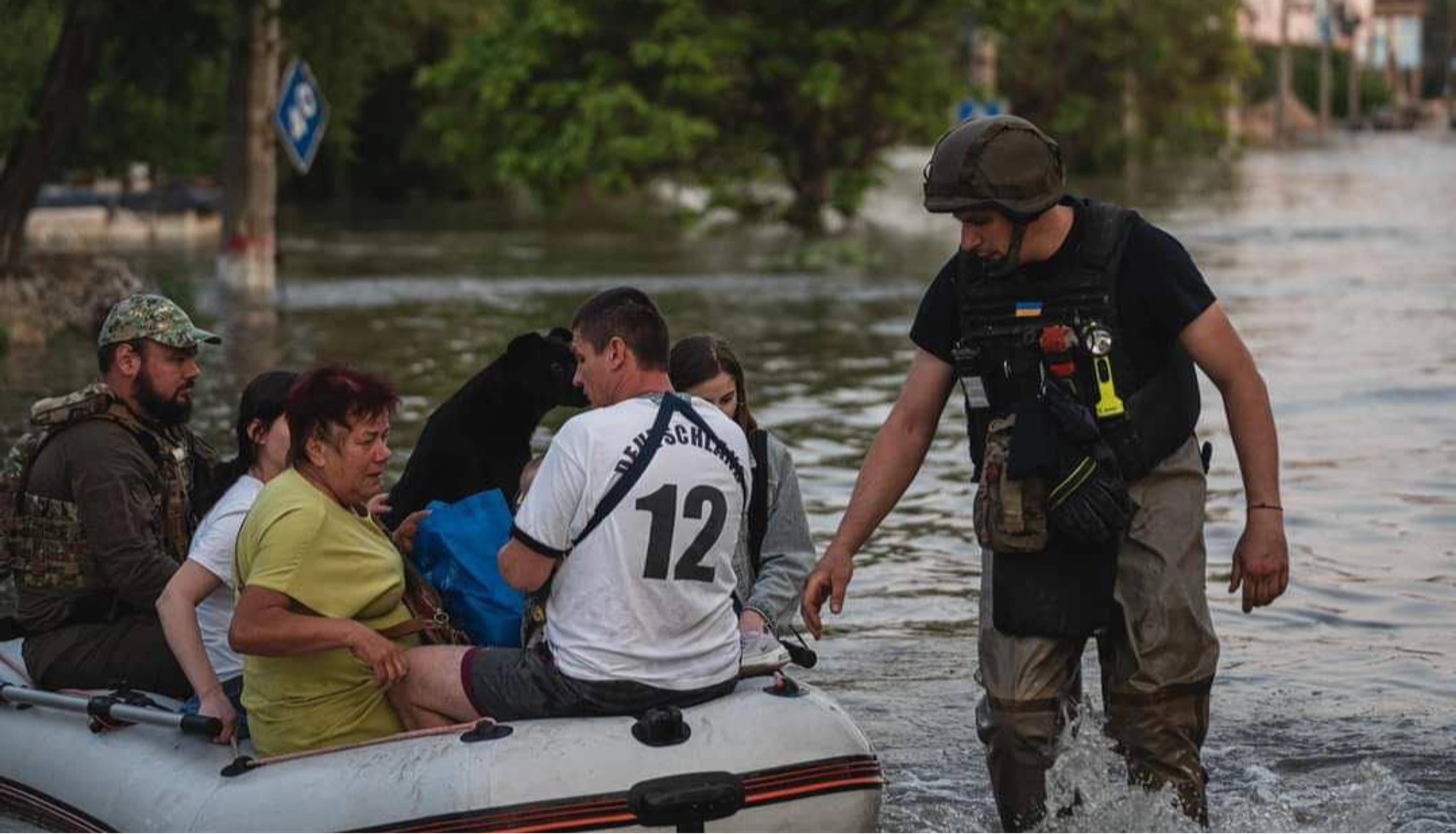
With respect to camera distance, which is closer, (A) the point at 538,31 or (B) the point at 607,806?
(B) the point at 607,806

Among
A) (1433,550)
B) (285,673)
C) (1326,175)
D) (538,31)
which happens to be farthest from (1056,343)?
(1326,175)

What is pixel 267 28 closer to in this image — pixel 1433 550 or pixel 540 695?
pixel 1433 550

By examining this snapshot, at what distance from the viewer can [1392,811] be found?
8234 millimetres

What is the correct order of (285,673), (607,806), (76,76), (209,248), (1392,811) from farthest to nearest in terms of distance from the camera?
(209,248) → (76,76) → (1392,811) → (285,673) → (607,806)

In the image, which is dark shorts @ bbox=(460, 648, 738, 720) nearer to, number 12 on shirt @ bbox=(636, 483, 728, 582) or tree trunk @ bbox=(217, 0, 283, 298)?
number 12 on shirt @ bbox=(636, 483, 728, 582)

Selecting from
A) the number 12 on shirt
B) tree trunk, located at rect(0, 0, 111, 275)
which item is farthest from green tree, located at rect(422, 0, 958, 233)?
the number 12 on shirt

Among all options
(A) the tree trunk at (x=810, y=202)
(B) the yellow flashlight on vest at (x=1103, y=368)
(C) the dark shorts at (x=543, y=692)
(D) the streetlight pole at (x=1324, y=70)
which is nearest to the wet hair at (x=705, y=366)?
(C) the dark shorts at (x=543, y=692)

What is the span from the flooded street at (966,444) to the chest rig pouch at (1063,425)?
46 cm

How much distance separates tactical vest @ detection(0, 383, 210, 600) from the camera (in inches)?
324

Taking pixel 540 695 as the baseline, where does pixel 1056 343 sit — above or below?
above

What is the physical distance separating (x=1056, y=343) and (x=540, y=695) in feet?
5.22

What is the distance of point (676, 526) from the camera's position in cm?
669

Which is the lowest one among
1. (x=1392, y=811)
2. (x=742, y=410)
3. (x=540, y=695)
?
(x=1392, y=811)

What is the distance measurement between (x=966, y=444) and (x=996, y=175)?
423 inches
